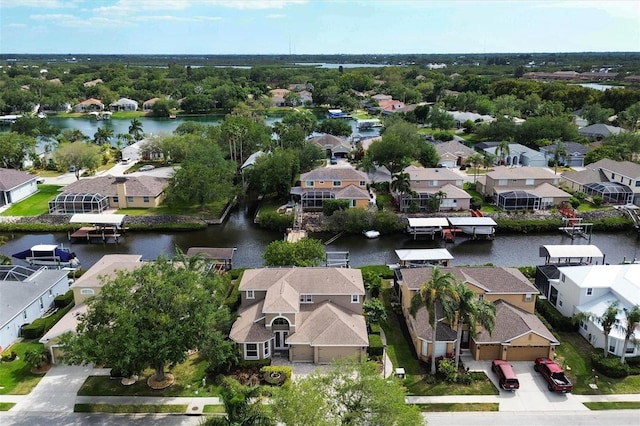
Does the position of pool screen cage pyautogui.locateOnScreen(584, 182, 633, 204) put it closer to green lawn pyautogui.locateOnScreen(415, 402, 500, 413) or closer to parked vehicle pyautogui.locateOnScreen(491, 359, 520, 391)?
parked vehicle pyautogui.locateOnScreen(491, 359, 520, 391)

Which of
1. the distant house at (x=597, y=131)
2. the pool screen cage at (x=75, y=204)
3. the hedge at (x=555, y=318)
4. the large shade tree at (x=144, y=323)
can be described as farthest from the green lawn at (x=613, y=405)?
the distant house at (x=597, y=131)

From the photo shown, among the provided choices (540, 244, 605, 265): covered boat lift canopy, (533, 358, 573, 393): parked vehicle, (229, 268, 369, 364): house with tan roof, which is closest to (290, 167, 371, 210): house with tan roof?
(540, 244, 605, 265): covered boat lift canopy

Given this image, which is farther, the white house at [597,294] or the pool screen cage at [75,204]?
the pool screen cage at [75,204]

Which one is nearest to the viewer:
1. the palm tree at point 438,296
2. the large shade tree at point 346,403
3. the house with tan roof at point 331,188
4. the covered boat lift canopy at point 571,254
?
the large shade tree at point 346,403

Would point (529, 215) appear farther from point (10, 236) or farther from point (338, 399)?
point (10, 236)

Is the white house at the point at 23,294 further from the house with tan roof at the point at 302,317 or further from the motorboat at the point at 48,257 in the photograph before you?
the house with tan roof at the point at 302,317

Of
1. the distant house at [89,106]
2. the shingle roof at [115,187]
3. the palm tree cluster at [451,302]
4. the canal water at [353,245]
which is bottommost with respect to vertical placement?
the canal water at [353,245]

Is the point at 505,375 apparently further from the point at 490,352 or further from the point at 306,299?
the point at 306,299
